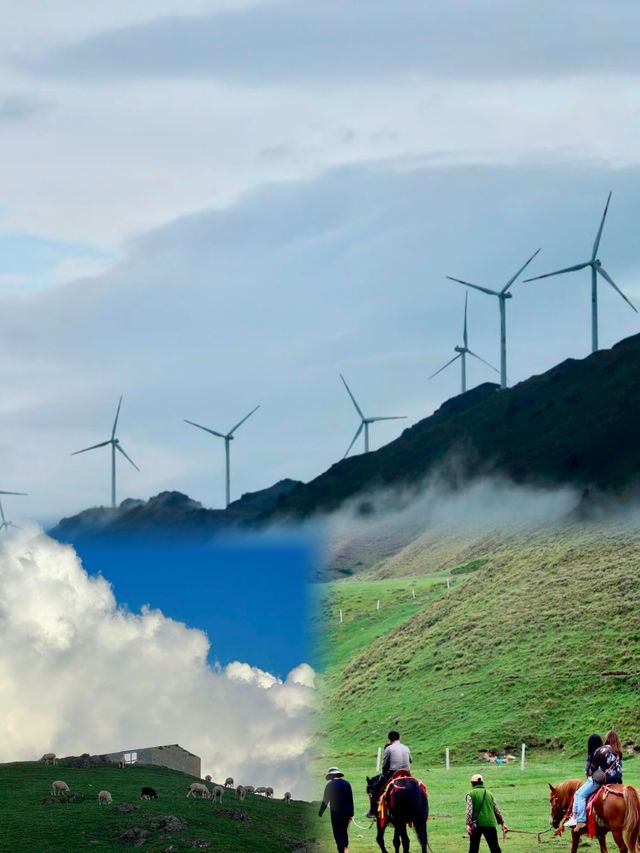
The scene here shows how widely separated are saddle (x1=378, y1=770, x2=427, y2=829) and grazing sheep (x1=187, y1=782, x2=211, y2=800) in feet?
171

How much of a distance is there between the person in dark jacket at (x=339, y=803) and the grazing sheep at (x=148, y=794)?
166ft

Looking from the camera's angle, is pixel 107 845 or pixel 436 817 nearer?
pixel 436 817

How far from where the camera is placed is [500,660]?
4417 inches

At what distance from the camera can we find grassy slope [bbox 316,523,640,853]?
308 ft

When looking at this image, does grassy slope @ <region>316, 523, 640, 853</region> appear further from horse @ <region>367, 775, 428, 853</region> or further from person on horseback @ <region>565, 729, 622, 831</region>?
person on horseback @ <region>565, 729, 622, 831</region>

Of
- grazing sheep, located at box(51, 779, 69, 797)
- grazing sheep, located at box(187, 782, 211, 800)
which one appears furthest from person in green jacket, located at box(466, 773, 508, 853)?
grazing sheep, located at box(51, 779, 69, 797)

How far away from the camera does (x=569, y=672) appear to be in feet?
345

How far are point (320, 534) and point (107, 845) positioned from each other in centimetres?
→ 4854

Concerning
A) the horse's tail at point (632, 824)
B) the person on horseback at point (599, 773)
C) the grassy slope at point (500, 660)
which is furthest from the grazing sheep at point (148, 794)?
the horse's tail at point (632, 824)

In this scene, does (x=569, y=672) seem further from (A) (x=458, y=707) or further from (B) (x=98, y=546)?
(B) (x=98, y=546)

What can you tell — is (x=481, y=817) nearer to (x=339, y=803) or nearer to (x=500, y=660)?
(x=339, y=803)

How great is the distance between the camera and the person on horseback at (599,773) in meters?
33.3

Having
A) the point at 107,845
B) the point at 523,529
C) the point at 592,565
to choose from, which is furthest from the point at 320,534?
the point at 523,529

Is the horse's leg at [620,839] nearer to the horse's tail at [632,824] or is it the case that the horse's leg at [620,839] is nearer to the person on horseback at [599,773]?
the horse's tail at [632,824]
